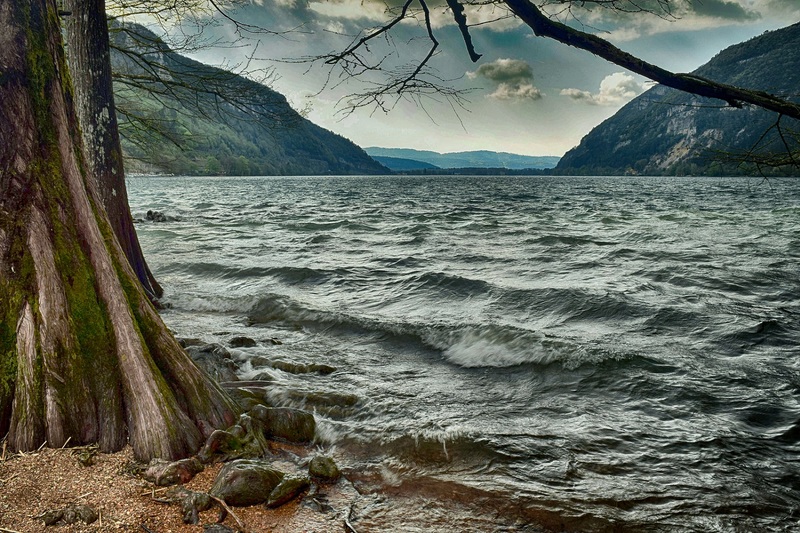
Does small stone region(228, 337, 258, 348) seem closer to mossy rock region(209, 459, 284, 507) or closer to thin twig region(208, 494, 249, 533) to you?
mossy rock region(209, 459, 284, 507)

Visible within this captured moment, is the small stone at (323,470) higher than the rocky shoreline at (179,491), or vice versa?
the rocky shoreline at (179,491)

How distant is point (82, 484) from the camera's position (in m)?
3.34

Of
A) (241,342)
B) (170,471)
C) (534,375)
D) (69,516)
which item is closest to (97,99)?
(241,342)

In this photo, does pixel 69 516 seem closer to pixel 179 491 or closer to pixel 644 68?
pixel 179 491

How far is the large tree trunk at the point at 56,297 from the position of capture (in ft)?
11.6

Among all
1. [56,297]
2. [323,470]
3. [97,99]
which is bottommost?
[323,470]

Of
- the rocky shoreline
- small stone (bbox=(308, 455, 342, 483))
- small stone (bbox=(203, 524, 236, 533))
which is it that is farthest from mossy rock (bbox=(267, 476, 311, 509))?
small stone (bbox=(203, 524, 236, 533))

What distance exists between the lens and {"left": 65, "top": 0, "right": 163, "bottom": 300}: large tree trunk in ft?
24.7

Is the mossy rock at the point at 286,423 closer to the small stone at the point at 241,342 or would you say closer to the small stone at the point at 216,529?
the small stone at the point at 216,529

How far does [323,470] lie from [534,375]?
3823 mm

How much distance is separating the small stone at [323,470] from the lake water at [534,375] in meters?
0.29

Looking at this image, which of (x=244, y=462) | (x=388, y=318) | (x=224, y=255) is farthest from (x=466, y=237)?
(x=244, y=462)

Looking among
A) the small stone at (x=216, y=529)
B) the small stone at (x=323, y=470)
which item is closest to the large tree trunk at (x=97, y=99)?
the small stone at (x=323, y=470)

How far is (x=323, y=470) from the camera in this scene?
4.27m
